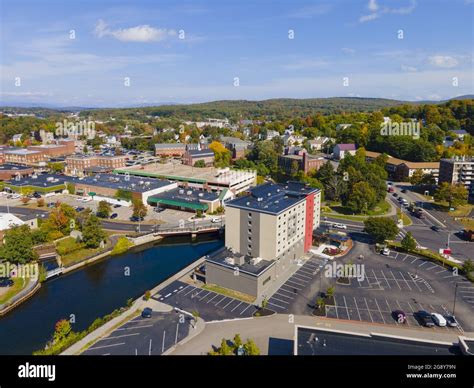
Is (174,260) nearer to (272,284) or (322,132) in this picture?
(272,284)

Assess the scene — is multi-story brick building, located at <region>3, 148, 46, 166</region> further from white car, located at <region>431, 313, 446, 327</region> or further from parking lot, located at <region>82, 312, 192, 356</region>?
white car, located at <region>431, 313, 446, 327</region>

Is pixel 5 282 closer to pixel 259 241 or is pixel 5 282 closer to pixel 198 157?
pixel 259 241

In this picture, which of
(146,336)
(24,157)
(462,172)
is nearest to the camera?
(146,336)

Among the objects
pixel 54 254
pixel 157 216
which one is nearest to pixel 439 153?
pixel 157 216

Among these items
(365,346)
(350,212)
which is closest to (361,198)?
(350,212)

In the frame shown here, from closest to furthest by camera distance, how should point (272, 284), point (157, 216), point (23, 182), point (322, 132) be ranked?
point (272, 284), point (157, 216), point (23, 182), point (322, 132)
